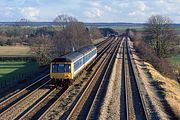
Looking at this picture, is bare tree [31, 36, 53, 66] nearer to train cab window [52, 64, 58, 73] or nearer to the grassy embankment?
the grassy embankment

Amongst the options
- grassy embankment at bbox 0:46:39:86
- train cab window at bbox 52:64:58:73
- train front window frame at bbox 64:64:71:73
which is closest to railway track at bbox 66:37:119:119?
train front window frame at bbox 64:64:71:73

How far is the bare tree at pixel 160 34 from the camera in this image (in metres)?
66.9

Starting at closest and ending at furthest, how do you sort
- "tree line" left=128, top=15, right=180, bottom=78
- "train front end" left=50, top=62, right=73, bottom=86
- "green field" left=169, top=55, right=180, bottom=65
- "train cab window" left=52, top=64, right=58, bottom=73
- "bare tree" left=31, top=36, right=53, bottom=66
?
"train front end" left=50, top=62, right=73, bottom=86
"train cab window" left=52, top=64, right=58, bottom=73
"bare tree" left=31, top=36, right=53, bottom=66
"tree line" left=128, top=15, right=180, bottom=78
"green field" left=169, top=55, right=180, bottom=65

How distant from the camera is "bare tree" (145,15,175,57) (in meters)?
66.9

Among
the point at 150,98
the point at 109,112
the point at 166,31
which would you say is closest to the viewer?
the point at 109,112

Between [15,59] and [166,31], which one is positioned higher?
[166,31]

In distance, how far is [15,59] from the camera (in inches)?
2916

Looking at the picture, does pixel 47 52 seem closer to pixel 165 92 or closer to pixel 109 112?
pixel 165 92

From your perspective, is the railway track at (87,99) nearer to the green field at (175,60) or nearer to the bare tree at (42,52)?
the bare tree at (42,52)

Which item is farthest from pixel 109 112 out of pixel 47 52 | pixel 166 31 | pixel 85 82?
pixel 166 31

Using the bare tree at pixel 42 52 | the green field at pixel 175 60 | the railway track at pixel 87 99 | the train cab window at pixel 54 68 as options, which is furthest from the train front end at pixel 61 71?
the green field at pixel 175 60

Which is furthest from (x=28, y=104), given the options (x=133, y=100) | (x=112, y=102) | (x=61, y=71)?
(x=133, y=100)

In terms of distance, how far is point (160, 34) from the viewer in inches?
2687

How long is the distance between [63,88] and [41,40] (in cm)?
3310
